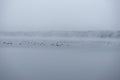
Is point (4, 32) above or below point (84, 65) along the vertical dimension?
above

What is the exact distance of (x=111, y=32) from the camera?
95 centimetres

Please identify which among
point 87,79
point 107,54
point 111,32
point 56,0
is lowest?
point 87,79

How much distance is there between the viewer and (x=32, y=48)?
3.25 ft

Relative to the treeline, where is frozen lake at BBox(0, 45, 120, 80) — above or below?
below

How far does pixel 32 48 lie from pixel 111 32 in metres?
0.51

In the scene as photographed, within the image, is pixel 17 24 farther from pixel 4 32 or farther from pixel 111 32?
pixel 111 32

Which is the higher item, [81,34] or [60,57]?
[81,34]

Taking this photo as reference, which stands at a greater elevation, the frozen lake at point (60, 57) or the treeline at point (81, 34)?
the treeline at point (81, 34)

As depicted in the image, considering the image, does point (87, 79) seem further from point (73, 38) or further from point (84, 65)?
point (73, 38)

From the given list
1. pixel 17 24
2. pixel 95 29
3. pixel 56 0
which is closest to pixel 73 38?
pixel 95 29

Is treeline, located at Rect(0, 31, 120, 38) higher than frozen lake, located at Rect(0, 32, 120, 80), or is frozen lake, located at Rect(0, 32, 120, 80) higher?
treeline, located at Rect(0, 31, 120, 38)

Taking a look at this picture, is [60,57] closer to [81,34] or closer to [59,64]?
[59,64]

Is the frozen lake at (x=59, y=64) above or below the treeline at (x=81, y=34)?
below

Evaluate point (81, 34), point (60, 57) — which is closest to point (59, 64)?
point (60, 57)
